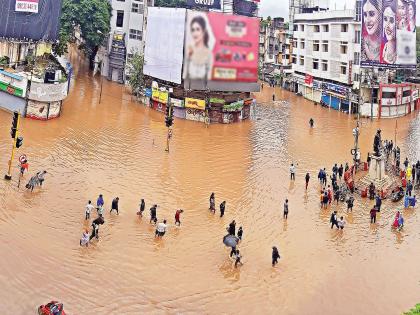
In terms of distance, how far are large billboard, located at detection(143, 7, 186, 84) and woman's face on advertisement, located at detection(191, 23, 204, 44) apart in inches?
54.1

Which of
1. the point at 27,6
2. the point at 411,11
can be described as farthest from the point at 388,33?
the point at 27,6

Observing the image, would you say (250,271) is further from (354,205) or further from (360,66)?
(360,66)

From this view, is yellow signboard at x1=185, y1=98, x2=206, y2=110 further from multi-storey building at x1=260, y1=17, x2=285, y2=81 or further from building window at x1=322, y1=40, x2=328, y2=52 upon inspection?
multi-storey building at x1=260, y1=17, x2=285, y2=81

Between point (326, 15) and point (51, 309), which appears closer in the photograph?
point (51, 309)

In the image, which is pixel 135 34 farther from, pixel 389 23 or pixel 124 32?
pixel 389 23

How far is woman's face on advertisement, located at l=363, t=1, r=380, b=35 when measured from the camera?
55.3m

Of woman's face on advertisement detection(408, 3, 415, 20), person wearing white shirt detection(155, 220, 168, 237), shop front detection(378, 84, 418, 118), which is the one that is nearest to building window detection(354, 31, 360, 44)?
woman's face on advertisement detection(408, 3, 415, 20)

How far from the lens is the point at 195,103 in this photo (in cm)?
4772

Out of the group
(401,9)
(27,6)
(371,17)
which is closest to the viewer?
(27,6)

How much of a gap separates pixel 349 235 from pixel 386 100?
3781 cm

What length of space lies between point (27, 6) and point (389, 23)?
40.4 m

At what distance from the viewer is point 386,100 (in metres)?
57.4

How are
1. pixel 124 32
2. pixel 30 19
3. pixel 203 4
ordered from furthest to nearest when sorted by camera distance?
pixel 124 32, pixel 203 4, pixel 30 19

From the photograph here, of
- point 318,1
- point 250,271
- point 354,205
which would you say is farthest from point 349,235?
point 318,1
